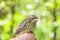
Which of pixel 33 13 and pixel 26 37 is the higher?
pixel 33 13

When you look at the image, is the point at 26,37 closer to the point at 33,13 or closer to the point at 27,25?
the point at 27,25

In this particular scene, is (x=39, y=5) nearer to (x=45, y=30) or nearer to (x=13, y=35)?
(x=45, y=30)

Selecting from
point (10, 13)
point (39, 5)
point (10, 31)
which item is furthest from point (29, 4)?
point (10, 31)

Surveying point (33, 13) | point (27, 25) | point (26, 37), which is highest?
point (33, 13)

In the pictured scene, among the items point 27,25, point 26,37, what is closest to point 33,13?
point 27,25

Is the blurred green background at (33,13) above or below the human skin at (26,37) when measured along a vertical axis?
above
